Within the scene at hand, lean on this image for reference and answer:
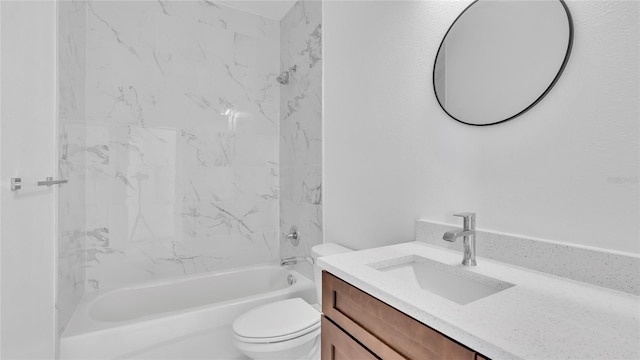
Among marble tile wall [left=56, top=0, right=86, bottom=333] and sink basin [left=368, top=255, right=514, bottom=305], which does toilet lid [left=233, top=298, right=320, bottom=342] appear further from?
marble tile wall [left=56, top=0, right=86, bottom=333]

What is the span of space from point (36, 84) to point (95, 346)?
1.24 m

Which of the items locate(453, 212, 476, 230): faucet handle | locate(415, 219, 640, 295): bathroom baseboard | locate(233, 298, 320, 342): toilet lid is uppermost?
locate(453, 212, 476, 230): faucet handle

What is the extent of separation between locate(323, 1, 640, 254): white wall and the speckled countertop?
0.17 meters

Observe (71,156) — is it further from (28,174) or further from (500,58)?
(500,58)

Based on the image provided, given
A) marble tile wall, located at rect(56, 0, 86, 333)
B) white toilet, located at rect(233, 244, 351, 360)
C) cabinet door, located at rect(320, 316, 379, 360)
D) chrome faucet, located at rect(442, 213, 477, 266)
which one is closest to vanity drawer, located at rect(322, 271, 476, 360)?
cabinet door, located at rect(320, 316, 379, 360)

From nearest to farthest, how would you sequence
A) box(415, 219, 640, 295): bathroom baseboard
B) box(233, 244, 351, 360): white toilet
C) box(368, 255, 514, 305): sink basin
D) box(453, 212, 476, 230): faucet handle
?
box(415, 219, 640, 295): bathroom baseboard → box(368, 255, 514, 305): sink basin → box(453, 212, 476, 230): faucet handle → box(233, 244, 351, 360): white toilet

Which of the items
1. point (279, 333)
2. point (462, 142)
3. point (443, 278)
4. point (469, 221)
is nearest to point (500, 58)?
point (462, 142)

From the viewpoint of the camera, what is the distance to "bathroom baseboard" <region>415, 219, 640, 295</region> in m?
0.74

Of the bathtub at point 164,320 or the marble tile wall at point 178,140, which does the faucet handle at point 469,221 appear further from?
the marble tile wall at point 178,140

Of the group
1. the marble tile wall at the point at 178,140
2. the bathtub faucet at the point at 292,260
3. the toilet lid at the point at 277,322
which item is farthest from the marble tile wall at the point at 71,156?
the bathtub faucet at the point at 292,260

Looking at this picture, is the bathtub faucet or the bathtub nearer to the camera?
the bathtub

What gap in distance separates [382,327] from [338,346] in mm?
234

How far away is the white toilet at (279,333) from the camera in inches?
52.6

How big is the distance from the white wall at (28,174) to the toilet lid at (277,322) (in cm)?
78
